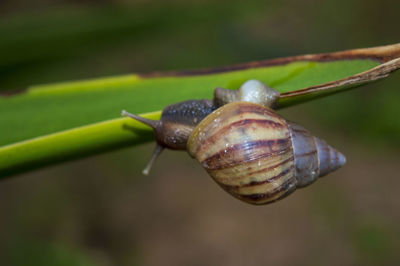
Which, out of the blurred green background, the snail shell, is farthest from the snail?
the blurred green background

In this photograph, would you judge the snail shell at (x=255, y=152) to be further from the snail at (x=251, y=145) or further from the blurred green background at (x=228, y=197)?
the blurred green background at (x=228, y=197)

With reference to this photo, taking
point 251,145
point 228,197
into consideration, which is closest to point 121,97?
point 251,145

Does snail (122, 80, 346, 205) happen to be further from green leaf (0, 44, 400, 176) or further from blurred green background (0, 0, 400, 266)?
blurred green background (0, 0, 400, 266)

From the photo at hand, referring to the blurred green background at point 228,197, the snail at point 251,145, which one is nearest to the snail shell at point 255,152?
the snail at point 251,145

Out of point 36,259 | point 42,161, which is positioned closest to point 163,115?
point 42,161

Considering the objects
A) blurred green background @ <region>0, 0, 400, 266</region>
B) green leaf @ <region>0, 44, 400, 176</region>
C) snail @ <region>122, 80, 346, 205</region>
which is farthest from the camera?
blurred green background @ <region>0, 0, 400, 266</region>

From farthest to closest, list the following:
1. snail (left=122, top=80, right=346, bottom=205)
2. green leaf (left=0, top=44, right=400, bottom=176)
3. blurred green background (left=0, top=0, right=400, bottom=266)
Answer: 1. blurred green background (left=0, top=0, right=400, bottom=266)
2. snail (left=122, top=80, right=346, bottom=205)
3. green leaf (left=0, top=44, right=400, bottom=176)

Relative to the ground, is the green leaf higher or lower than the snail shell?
higher
